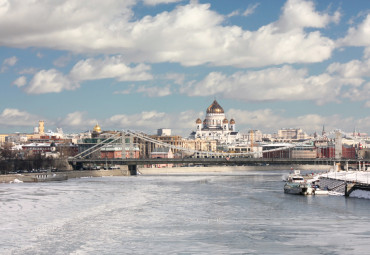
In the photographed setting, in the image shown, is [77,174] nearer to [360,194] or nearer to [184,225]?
[360,194]

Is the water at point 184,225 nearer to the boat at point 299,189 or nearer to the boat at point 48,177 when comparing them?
the boat at point 299,189

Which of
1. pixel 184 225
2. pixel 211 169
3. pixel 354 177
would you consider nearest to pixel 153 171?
pixel 211 169

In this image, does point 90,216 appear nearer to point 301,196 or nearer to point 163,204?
point 163,204

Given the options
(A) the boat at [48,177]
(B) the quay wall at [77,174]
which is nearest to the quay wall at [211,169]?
(B) the quay wall at [77,174]

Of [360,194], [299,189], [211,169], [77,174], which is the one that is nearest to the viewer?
[360,194]

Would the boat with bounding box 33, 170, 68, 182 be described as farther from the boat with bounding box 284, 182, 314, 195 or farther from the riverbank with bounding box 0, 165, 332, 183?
the boat with bounding box 284, 182, 314, 195

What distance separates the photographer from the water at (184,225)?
29.1 m

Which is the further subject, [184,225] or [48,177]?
[48,177]

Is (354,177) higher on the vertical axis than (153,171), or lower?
lower

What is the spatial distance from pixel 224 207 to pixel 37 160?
6474 centimetres

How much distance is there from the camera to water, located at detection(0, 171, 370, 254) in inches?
1145

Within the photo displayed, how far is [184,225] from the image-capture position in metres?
35.7

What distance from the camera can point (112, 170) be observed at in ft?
359

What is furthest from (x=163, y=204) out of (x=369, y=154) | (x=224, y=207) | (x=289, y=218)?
(x=369, y=154)
